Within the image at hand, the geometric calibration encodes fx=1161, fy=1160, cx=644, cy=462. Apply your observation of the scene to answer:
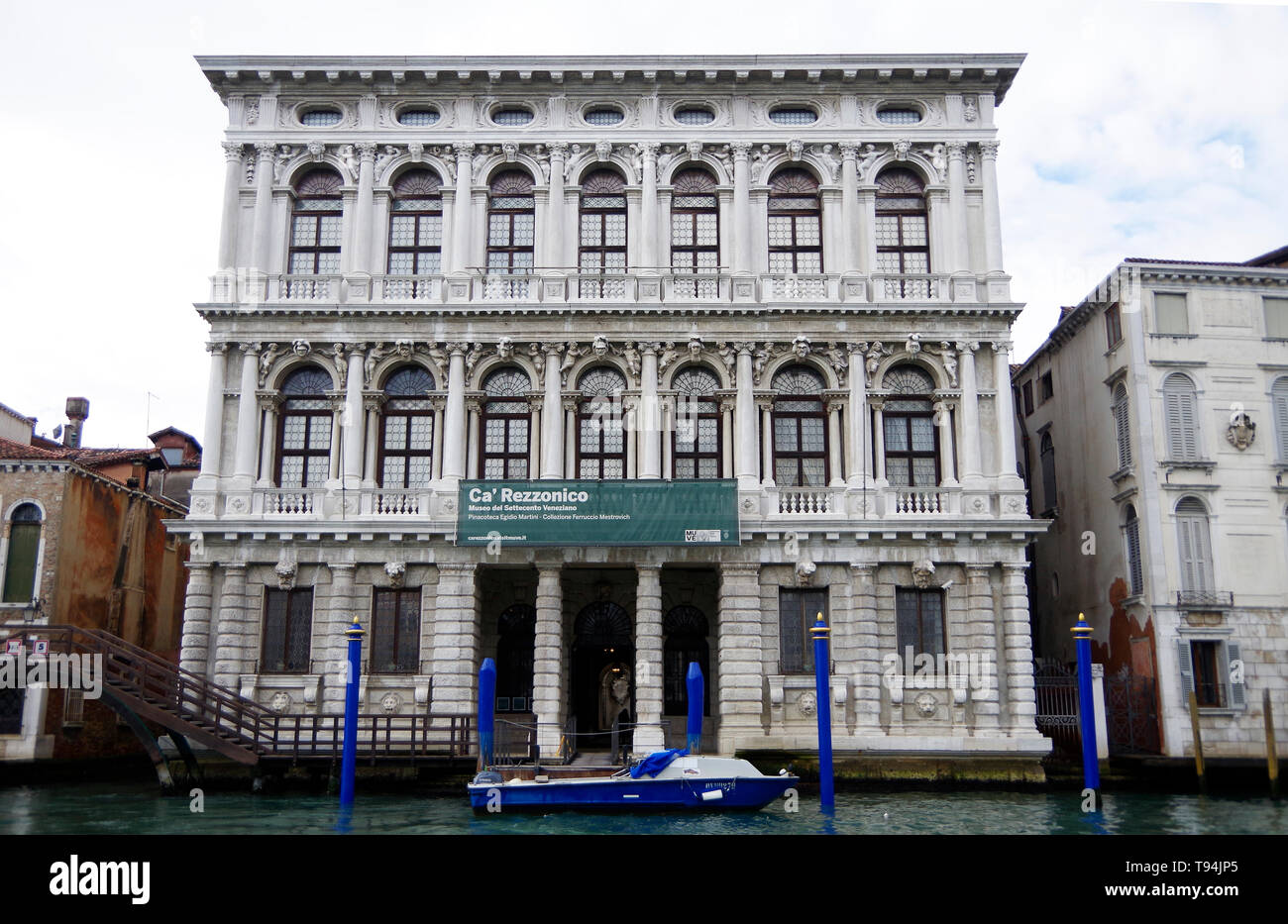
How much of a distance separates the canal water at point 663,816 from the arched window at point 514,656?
4599 mm

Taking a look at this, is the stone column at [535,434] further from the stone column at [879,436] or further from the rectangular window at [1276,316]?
the rectangular window at [1276,316]

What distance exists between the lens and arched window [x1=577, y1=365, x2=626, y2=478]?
1012 inches

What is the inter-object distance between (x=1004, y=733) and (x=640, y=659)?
7680 mm

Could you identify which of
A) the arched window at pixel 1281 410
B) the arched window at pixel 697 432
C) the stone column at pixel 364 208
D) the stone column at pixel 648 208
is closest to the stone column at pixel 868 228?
the arched window at pixel 697 432

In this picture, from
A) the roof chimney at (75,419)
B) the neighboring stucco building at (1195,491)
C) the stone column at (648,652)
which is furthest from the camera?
the roof chimney at (75,419)

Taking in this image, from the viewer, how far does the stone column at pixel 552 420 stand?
990 inches

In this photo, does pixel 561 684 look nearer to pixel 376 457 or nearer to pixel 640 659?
pixel 640 659

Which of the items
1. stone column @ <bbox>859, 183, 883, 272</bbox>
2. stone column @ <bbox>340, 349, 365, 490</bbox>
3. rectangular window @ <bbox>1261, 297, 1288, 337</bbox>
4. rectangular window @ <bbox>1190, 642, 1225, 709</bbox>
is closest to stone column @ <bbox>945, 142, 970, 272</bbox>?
stone column @ <bbox>859, 183, 883, 272</bbox>

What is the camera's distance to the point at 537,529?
24.0 meters

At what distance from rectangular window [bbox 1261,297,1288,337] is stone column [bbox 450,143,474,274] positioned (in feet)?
58.3

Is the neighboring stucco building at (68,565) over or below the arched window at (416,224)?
below

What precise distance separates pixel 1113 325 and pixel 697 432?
9.95 m
